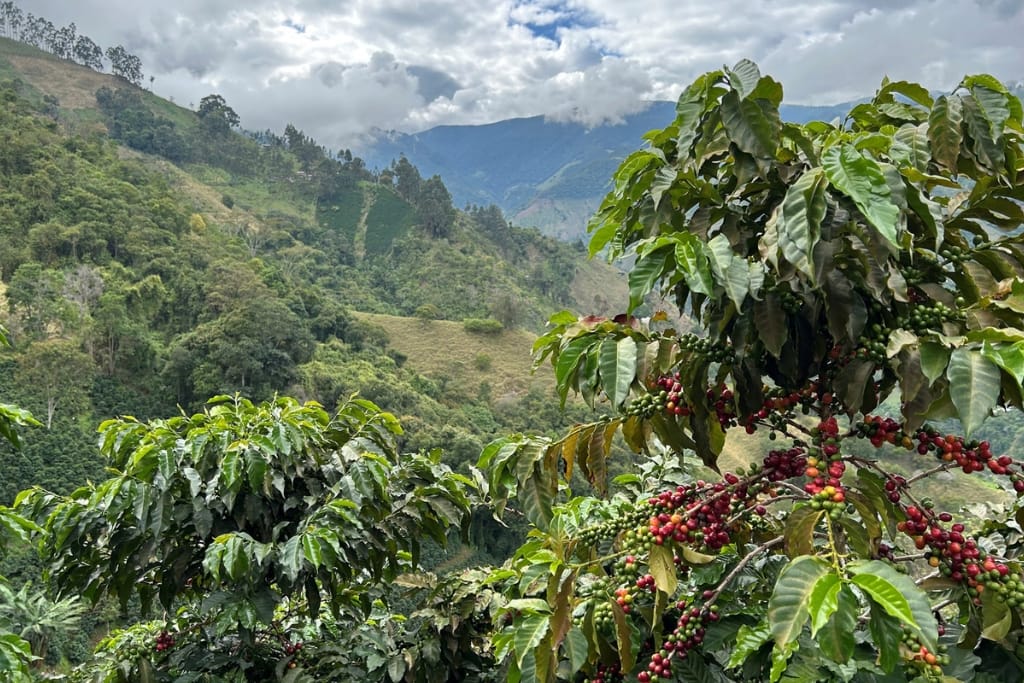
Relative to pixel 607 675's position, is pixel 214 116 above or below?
above

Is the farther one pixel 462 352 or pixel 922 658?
pixel 462 352

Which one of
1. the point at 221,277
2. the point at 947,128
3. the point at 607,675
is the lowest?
the point at 607,675

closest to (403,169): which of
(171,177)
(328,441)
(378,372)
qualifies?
A: (171,177)

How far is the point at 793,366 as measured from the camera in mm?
1802

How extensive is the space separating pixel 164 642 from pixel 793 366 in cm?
365

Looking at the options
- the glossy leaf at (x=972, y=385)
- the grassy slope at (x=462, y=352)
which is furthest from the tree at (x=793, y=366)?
the grassy slope at (x=462, y=352)

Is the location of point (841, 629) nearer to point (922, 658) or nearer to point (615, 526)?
point (922, 658)

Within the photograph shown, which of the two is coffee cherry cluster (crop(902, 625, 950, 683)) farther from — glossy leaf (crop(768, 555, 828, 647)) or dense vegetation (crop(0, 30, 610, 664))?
dense vegetation (crop(0, 30, 610, 664))

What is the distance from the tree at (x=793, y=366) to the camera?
1.44m

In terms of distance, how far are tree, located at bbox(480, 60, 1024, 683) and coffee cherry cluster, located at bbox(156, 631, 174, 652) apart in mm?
2507

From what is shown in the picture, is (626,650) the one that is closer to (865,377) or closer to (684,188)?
(865,377)

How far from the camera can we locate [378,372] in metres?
36.7

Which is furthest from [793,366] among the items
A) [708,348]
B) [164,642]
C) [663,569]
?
[164,642]

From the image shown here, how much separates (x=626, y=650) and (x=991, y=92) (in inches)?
70.0
